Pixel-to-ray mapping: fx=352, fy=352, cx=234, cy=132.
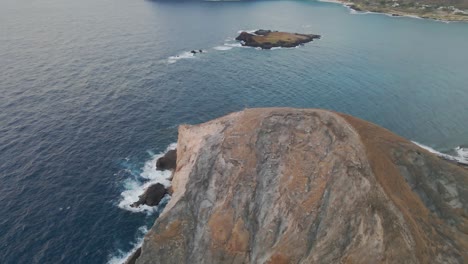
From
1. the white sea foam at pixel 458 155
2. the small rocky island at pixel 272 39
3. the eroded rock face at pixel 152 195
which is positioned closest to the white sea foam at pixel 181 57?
the small rocky island at pixel 272 39

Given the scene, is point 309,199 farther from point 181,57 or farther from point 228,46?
point 228,46

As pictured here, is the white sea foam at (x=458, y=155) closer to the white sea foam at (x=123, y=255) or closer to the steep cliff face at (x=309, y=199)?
the steep cliff face at (x=309, y=199)

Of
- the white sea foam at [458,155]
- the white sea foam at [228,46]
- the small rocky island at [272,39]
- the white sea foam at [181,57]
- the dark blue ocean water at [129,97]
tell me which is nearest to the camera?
the dark blue ocean water at [129,97]

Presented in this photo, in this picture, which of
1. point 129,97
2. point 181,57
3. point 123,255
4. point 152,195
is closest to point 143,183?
point 152,195

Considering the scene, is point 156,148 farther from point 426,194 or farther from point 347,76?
→ point 347,76

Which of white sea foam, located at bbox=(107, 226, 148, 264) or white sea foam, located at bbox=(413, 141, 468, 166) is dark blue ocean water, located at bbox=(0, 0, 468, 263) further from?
white sea foam, located at bbox=(413, 141, 468, 166)

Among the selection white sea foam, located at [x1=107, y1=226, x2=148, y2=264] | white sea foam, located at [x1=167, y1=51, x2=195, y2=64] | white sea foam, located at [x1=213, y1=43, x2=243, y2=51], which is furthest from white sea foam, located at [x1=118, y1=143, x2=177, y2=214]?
white sea foam, located at [x1=213, y1=43, x2=243, y2=51]

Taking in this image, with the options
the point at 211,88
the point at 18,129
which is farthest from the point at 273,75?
the point at 18,129
